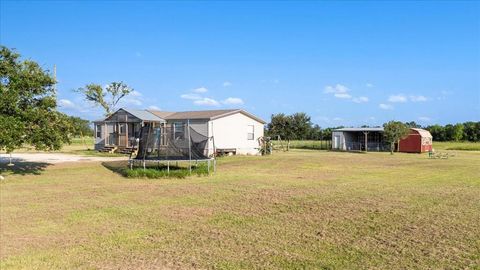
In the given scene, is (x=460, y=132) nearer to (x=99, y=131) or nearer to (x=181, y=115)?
(x=181, y=115)

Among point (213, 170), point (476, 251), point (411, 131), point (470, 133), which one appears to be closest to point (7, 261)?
point (476, 251)

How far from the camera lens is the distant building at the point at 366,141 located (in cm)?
4391

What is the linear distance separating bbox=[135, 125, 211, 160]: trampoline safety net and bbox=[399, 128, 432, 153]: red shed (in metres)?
29.5

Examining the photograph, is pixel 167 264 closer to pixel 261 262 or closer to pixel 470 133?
pixel 261 262

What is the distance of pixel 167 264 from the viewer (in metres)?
6.39

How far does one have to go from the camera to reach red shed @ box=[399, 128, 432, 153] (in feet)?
139

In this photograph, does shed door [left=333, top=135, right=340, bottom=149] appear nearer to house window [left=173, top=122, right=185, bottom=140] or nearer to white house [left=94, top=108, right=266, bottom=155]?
white house [left=94, top=108, right=266, bottom=155]

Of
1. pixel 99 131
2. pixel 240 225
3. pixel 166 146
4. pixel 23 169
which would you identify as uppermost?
pixel 99 131

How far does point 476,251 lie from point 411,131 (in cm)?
3870

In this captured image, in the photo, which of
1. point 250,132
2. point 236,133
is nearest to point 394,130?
point 250,132

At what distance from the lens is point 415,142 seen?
42.8 meters

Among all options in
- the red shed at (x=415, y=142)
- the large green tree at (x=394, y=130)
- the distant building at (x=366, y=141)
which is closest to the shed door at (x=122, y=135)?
the large green tree at (x=394, y=130)

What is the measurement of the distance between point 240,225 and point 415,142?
3798 centimetres

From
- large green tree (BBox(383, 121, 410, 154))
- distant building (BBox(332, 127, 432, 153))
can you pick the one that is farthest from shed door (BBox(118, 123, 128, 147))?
distant building (BBox(332, 127, 432, 153))
